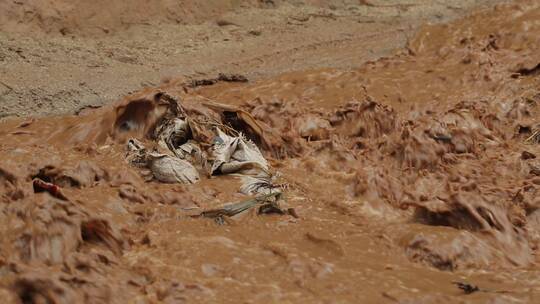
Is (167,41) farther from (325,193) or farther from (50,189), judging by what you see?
(50,189)

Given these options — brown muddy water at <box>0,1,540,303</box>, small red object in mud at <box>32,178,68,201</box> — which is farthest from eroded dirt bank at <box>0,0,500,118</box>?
small red object in mud at <box>32,178,68,201</box>

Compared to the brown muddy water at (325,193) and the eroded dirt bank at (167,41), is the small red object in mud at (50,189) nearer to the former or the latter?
the brown muddy water at (325,193)

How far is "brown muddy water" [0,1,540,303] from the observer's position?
3.96 meters

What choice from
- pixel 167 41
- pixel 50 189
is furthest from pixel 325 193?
pixel 167 41

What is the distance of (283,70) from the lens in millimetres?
7812

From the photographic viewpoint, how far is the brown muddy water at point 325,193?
3955mm

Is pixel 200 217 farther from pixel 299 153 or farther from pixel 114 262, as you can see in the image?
pixel 299 153

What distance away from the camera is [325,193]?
221 inches

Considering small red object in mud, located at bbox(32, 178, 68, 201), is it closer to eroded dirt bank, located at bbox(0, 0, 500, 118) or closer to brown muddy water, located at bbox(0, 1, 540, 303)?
brown muddy water, located at bbox(0, 1, 540, 303)

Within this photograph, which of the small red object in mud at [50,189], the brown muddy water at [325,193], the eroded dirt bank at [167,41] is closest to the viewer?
the brown muddy water at [325,193]

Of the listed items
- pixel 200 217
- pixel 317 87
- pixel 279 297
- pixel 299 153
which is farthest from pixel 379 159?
pixel 279 297

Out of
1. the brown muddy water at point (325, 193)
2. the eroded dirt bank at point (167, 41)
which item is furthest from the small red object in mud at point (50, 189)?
the eroded dirt bank at point (167, 41)

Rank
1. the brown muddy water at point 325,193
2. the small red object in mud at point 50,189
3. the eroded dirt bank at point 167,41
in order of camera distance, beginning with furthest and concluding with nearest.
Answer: the eroded dirt bank at point 167,41, the small red object in mud at point 50,189, the brown muddy water at point 325,193

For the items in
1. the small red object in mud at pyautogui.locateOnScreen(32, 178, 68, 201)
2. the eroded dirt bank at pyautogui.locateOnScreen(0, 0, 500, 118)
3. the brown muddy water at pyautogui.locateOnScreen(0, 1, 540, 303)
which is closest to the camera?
the brown muddy water at pyautogui.locateOnScreen(0, 1, 540, 303)
